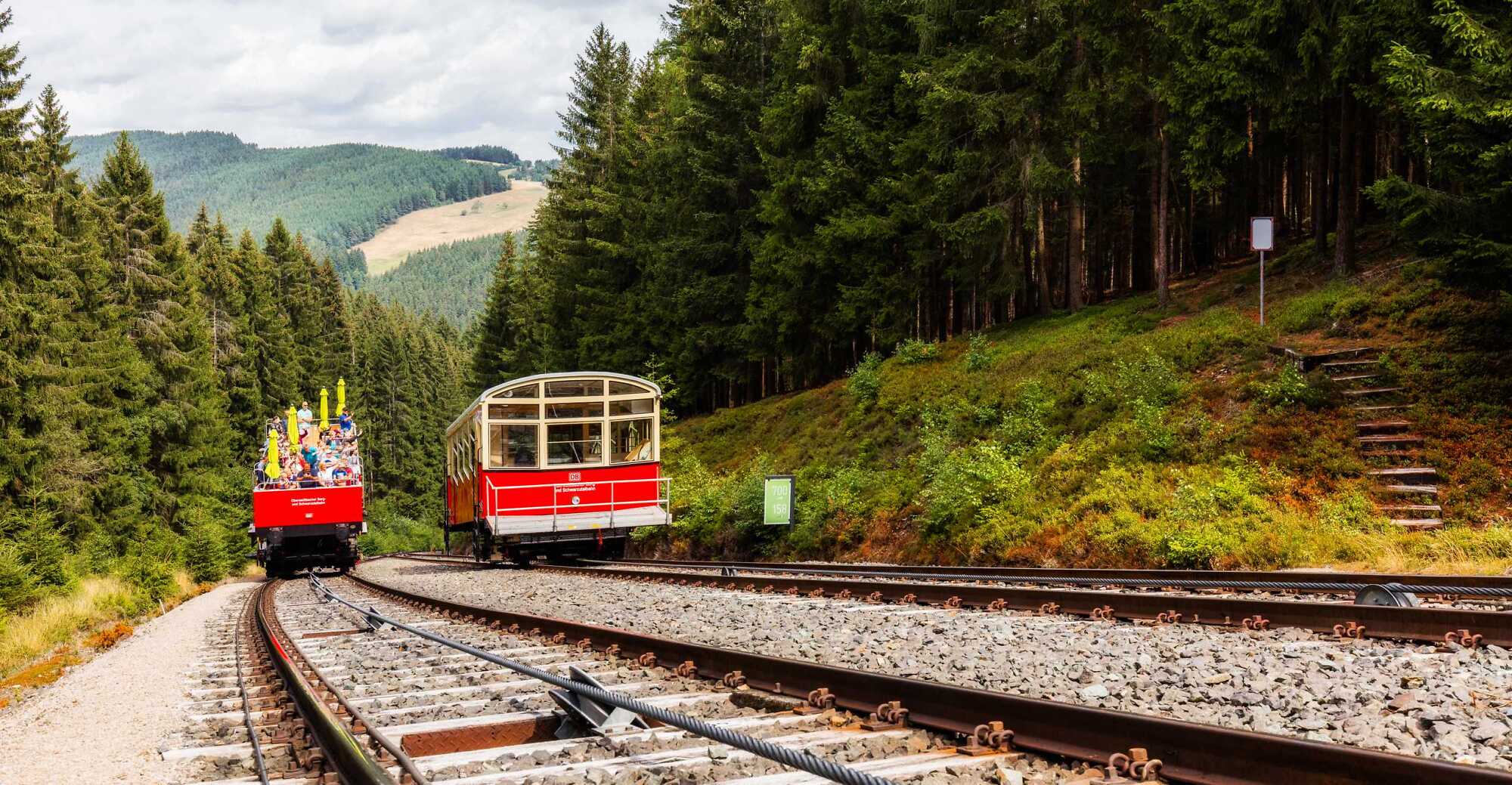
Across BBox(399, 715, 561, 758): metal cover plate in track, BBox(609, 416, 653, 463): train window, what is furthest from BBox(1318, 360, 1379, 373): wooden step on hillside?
BBox(399, 715, 561, 758): metal cover plate in track

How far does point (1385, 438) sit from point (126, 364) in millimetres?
36184

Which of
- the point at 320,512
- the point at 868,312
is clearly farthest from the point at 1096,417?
the point at 320,512

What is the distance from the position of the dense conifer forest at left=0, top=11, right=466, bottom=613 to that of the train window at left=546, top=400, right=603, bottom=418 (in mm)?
8440

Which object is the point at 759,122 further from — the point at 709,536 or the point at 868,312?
the point at 709,536

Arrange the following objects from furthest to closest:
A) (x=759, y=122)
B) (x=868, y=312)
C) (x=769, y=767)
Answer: (x=759, y=122), (x=868, y=312), (x=769, y=767)

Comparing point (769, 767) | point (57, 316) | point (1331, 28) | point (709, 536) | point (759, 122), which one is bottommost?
point (709, 536)

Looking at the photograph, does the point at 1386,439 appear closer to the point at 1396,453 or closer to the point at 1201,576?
the point at 1396,453

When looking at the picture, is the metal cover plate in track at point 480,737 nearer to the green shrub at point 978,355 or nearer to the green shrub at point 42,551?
the green shrub at point 42,551

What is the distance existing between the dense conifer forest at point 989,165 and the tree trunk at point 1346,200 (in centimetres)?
5

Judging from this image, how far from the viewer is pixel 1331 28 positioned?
19.0 metres

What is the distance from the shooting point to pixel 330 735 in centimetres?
476

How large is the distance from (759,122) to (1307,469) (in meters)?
24.1

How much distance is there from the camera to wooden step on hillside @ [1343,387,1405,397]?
14.9 meters

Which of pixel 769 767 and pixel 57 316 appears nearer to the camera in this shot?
pixel 769 767
